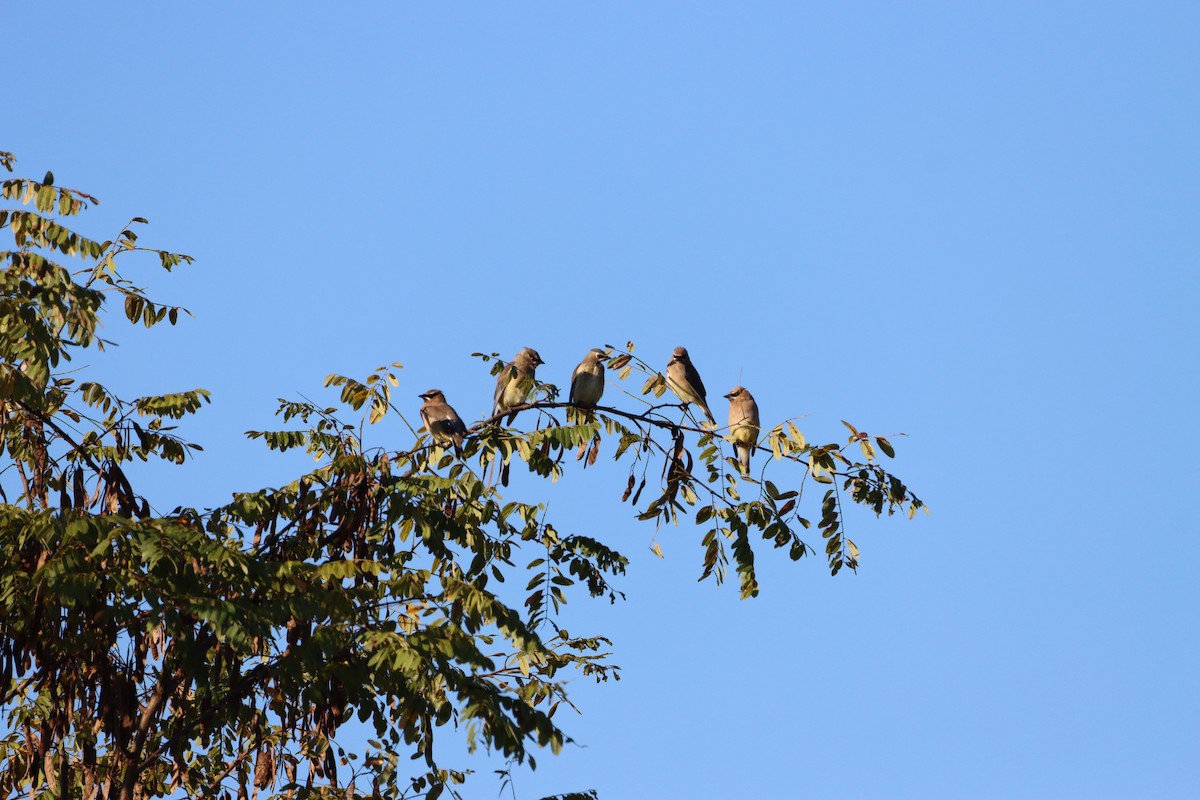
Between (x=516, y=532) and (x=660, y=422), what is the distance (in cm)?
108

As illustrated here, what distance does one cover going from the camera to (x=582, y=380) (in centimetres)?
1183

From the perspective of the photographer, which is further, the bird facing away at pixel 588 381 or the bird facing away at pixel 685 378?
the bird facing away at pixel 685 378

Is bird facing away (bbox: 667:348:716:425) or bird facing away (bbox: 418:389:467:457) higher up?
bird facing away (bbox: 667:348:716:425)

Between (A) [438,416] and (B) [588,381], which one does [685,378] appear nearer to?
(B) [588,381]

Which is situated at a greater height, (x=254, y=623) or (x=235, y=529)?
(x=235, y=529)

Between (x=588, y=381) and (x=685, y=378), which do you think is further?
(x=685, y=378)

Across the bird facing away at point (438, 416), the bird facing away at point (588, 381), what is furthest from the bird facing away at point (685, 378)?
the bird facing away at point (438, 416)

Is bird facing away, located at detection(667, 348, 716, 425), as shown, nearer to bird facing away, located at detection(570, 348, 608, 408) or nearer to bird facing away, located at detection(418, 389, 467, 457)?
bird facing away, located at detection(570, 348, 608, 408)

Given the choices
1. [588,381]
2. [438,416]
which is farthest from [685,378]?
[438,416]

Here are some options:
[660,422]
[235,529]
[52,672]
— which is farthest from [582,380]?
[52,672]

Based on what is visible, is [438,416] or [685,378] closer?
[438,416]

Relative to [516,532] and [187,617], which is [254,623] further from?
[516,532]

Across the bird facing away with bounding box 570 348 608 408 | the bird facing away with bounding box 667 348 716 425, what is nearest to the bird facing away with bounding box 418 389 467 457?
the bird facing away with bounding box 570 348 608 408

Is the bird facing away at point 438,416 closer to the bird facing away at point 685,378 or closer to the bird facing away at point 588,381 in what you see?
the bird facing away at point 588,381
